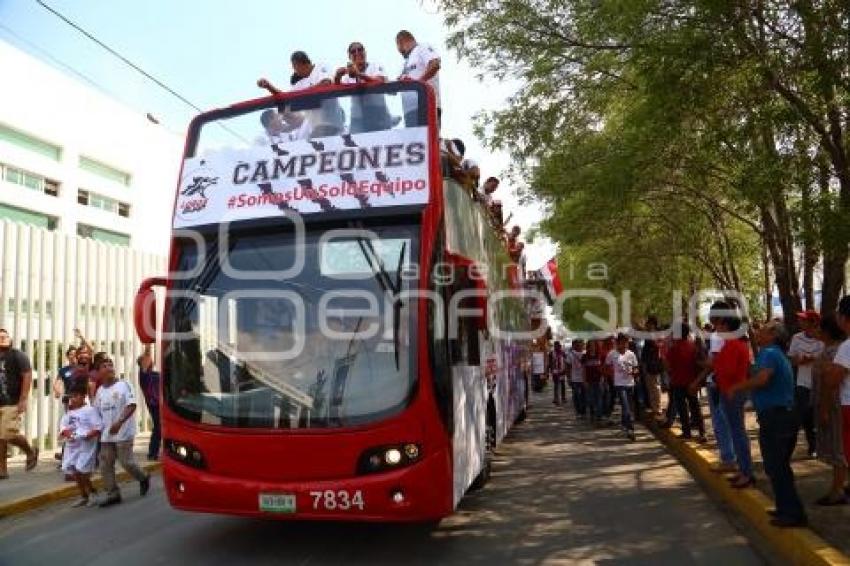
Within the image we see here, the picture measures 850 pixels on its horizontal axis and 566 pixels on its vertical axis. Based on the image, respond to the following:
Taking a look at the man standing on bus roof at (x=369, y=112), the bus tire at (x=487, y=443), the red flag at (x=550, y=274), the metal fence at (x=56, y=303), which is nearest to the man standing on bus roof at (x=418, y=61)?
the man standing on bus roof at (x=369, y=112)

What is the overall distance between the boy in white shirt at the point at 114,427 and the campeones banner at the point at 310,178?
3.10 m

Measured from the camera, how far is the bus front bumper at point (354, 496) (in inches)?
233

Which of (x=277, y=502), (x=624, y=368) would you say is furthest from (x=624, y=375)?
(x=277, y=502)

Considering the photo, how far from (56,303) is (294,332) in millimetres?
8955

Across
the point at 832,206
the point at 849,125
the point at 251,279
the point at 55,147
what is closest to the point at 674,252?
the point at 849,125

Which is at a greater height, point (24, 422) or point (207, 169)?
point (207, 169)

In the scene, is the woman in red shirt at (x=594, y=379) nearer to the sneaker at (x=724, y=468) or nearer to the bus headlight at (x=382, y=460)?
the sneaker at (x=724, y=468)

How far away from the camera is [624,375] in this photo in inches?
554

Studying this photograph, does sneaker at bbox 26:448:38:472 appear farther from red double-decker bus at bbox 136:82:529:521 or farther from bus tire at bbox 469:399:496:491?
bus tire at bbox 469:399:496:491

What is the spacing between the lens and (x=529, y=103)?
623 inches

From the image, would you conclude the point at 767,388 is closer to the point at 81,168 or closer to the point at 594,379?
the point at 594,379

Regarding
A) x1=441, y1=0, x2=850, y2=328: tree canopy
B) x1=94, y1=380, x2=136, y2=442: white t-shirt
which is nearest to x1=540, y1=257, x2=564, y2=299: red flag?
x1=441, y1=0, x2=850, y2=328: tree canopy

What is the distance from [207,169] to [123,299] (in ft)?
30.4

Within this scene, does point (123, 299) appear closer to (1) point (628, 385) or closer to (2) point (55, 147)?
(1) point (628, 385)
